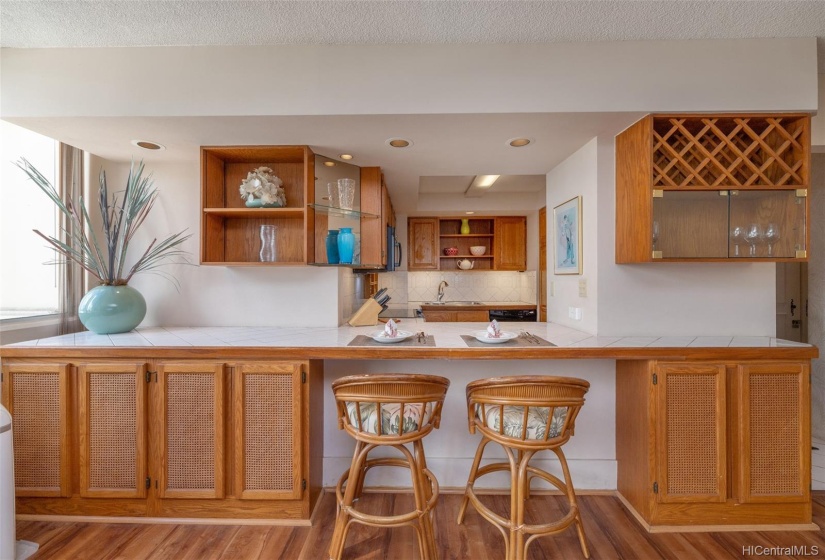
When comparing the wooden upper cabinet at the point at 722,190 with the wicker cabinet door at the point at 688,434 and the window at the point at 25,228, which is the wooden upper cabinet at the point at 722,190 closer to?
the wicker cabinet door at the point at 688,434

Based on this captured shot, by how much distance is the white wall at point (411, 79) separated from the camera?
192cm

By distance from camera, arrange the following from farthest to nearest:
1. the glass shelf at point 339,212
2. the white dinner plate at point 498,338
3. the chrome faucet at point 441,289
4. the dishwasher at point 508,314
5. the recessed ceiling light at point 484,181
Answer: the chrome faucet at point 441,289 < the dishwasher at point 508,314 < the recessed ceiling light at point 484,181 < the glass shelf at point 339,212 < the white dinner plate at point 498,338

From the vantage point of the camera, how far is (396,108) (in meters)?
1.94

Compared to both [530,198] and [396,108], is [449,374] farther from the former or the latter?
[530,198]

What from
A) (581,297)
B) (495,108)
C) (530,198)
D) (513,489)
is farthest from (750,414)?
(530,198)

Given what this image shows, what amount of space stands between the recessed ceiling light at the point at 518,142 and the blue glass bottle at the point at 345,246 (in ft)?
3.96

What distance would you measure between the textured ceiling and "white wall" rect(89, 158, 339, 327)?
92 centimetres

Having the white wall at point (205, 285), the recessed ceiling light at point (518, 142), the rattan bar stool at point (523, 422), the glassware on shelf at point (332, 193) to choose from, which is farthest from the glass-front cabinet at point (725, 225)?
the white wall at point (205, 285)

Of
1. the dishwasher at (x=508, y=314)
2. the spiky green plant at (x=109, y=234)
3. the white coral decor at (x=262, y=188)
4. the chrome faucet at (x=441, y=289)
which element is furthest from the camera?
the chrome faucet at (x=441, y=289)

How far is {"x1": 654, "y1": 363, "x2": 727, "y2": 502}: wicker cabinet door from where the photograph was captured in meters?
1.90

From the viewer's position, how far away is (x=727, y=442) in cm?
191

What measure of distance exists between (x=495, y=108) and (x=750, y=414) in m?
2.02

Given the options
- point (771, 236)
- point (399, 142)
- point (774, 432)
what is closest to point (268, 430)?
point (399, 142)

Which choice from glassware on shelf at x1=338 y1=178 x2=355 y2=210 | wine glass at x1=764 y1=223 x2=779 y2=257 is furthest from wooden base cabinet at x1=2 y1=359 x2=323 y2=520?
wine glass at x1=764 y1=223 x2=779 y2=257
